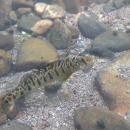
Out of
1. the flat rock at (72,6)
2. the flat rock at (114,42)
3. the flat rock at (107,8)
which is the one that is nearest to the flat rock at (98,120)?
the flat rock at (114,42)

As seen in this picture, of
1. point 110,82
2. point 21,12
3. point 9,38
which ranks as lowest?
point 110,82

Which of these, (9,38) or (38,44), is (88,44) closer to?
(38,44)

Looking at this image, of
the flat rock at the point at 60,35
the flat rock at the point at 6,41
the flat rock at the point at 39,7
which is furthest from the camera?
the flat rock at the point at 39,7

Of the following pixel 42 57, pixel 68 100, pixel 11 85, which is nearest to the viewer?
pixel 68 100

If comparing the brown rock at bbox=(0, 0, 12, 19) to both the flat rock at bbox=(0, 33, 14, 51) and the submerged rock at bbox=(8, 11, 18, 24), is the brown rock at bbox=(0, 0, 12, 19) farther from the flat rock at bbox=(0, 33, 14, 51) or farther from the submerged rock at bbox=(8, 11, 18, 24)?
the flat rock at bbox=(0, 33, 14, 51)

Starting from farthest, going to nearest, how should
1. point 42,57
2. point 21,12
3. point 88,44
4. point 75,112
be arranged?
point 21,12, point 88,44, point 42,57, point 75,112

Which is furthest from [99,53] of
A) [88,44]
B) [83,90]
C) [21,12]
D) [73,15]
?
Answer: [21,12]

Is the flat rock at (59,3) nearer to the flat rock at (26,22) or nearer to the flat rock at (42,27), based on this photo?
the flat rock at (26,22)

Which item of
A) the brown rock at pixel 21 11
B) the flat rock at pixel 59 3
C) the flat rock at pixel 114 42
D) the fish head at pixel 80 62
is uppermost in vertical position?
the flat rock at pixel 59 3

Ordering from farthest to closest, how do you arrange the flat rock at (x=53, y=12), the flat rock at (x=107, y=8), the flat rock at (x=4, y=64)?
the flat rock at (x=107, y=8) → the flat rock at (x=53, y=12) → the flat rock at (x=4, y=64)
